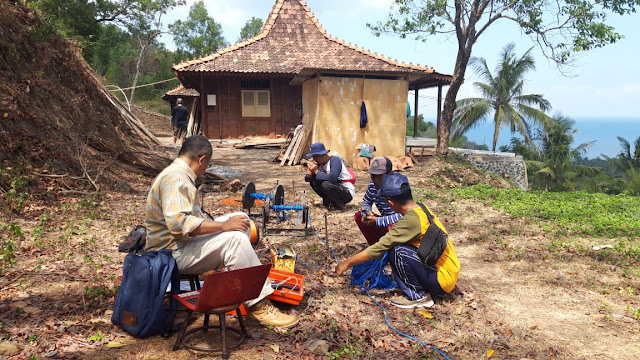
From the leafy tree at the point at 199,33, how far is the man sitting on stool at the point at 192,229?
50.1 metres

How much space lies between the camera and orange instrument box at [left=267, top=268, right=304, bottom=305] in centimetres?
398

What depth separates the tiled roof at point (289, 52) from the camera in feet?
55.9

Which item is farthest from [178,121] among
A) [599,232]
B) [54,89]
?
[599,232]

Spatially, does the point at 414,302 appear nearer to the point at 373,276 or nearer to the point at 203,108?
the point at 373,276

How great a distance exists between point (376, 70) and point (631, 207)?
26.6ft

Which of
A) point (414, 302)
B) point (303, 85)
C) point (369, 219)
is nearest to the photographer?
point (414, 302)

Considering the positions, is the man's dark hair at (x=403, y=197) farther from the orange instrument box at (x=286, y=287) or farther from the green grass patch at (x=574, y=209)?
the green grass patch at (x=574, y=209)

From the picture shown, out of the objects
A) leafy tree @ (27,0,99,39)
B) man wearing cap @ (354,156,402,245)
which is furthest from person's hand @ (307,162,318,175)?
leafy tree @ (27,0,99,39)

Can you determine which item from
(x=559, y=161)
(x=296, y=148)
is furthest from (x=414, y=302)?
(x=559, y=161)

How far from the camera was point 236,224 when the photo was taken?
348 centimetres

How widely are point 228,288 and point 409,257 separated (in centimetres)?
191

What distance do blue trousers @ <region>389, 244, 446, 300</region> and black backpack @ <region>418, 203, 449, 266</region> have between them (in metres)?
0.11

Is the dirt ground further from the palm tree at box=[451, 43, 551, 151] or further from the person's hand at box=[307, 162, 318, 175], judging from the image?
the palm tree at box=[451, 43, 551, 151]

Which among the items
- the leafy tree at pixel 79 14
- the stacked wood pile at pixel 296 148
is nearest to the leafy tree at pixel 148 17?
the leafy tree at pixel 79 14
